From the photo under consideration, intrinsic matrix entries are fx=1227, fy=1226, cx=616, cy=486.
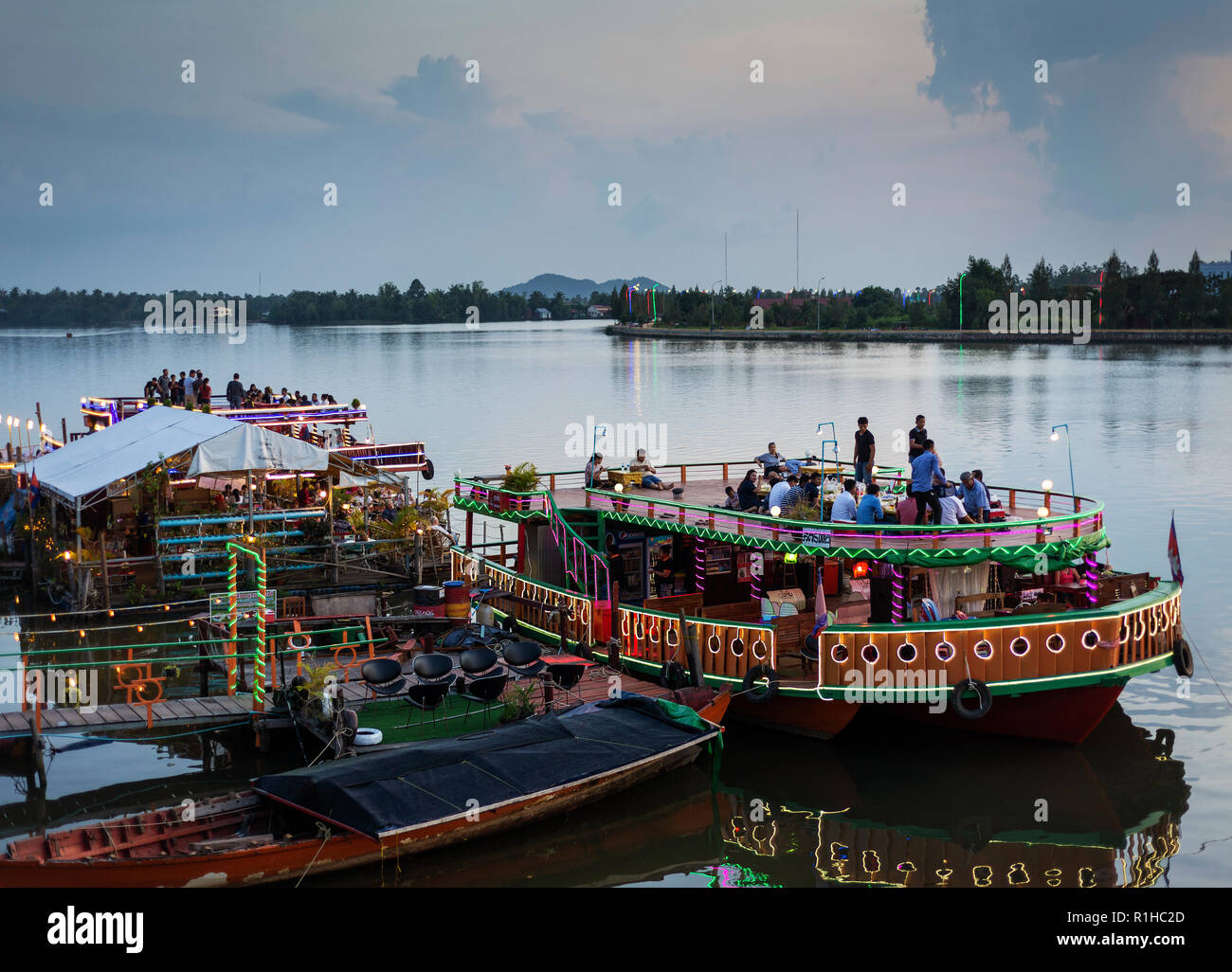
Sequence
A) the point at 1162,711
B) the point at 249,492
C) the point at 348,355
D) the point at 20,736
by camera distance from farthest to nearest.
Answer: the point at 348,355 → the point at 249,492 → the point at 1162,711 → the point at 20,736

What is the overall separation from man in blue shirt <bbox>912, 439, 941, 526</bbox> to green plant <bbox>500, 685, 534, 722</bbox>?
6541 mm

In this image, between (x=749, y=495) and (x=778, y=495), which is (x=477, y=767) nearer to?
(x=778, y=495)

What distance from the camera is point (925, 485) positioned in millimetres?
18812

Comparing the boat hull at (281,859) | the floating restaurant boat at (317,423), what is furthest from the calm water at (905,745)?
the floating restaurant boat at (317,423)

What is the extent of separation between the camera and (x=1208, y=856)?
52.2 feet

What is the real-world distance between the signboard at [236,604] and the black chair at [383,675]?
1.91m

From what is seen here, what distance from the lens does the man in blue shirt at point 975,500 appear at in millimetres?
19125

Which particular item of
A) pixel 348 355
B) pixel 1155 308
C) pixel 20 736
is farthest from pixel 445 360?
pixel 20 736

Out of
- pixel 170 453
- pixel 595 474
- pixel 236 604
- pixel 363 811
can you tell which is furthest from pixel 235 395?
pixel 363 811

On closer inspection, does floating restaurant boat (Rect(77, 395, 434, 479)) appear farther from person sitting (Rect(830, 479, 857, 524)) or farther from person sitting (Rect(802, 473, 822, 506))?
person sitting (Rect(830, 479, 857, 524))

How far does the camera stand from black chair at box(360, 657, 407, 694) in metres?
17.2
